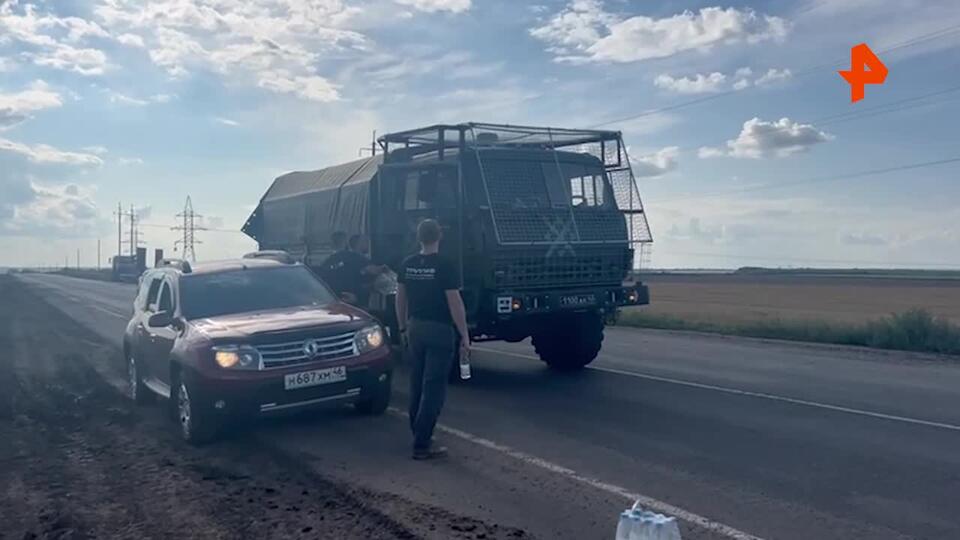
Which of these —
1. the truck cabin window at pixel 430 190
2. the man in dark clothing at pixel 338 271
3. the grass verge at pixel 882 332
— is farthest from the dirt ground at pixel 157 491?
the grass verge at pixel 882 332

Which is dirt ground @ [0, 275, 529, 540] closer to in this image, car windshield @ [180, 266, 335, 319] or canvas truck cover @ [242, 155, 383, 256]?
car windshield @ [180, 266, 335, 319]

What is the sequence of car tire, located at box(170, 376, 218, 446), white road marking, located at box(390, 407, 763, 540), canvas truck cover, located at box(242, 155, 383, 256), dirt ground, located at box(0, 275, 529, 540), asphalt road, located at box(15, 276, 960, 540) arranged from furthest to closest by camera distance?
canvas truck cover, located at box(242, 155, 383, 256), car tire, located at box(170, 376, 218, 446), asphalt road, located at box(15, 276, 960, 540), dirt ground, located at box(0, 275, 529, 540), white road marking, located at box(390, 407, 763, 540)

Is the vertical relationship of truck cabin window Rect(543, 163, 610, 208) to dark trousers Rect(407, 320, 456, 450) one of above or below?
above

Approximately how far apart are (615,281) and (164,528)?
25.3 feet

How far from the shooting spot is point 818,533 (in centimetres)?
570

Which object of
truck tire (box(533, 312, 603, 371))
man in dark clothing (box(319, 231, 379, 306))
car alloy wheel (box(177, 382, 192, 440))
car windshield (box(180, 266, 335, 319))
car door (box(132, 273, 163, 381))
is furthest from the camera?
man in dark clothing (box(319, 231, 379, 306))

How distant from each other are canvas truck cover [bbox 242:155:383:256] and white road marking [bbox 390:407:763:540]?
6145mm

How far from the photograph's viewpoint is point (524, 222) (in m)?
11.9

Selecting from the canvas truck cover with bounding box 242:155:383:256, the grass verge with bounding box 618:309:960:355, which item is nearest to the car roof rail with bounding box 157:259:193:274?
the canvas truck cover with bounding box 242:155:383:256

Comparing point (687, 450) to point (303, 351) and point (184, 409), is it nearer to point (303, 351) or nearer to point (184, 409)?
point (303, 351)

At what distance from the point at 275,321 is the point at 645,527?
19.6 feet

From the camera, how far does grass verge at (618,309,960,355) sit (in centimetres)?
1764

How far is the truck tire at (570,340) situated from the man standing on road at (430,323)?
16.4 ft

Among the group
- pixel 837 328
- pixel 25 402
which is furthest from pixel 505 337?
pixel 837 328
